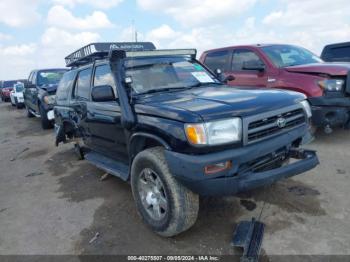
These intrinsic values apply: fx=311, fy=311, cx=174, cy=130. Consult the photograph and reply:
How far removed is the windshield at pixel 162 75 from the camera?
368 centimetres

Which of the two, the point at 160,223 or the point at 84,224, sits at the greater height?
the point at 160,223

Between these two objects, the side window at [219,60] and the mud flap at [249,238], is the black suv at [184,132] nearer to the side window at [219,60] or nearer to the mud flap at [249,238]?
the mud flap at [249,238]

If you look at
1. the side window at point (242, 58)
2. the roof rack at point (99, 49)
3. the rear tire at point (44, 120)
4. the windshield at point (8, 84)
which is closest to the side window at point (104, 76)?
the roof rack at point (99, 49)

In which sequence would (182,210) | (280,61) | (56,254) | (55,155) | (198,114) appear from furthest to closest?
(55,155), (280,61), (56,254), (182,210), (198,114)

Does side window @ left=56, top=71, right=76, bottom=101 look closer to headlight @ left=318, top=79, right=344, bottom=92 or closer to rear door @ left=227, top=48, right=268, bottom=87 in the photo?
rear door @ left=227, top=48, right=268, bottom=87

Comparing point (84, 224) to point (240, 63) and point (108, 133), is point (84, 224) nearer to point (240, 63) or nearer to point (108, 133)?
point (108, 133)

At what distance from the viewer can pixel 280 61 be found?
625cm

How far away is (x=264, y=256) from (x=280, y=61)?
14.9 ft

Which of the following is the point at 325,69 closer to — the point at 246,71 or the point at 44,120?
the point at 246,71

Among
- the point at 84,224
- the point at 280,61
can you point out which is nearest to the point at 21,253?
the point at 84,224

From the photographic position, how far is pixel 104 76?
165 inches

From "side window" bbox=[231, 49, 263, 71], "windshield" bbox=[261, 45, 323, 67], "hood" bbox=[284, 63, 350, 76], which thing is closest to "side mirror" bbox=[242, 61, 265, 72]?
"side window" bbox=[231, 49, 263, 71]

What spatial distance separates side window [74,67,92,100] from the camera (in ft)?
15.4

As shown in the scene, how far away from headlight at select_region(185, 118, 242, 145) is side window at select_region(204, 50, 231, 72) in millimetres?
4770
